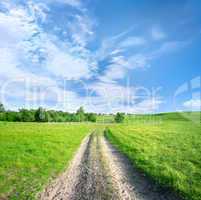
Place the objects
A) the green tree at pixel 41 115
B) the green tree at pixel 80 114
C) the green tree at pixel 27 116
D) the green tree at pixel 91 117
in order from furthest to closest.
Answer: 1. the green tree at pixel 91 117
2. the green tree at pixel 80 114
3. the green tree at pixel 41 115
4. the green tree at pixel 27 116

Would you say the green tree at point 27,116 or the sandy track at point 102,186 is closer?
the sandy track at point 102,186

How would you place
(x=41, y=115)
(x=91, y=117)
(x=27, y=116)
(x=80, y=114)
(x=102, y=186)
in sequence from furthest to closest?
(x=91, y=117) < (x=80, y=114) < (x=41, y=115) < (x=27, y=116) < (x=102, y=186)

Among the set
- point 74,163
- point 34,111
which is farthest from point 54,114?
point 74,163

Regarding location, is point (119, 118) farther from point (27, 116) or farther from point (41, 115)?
point (27, 116)

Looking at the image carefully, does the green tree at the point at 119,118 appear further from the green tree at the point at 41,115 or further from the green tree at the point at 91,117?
the green tree at the point at 41,115

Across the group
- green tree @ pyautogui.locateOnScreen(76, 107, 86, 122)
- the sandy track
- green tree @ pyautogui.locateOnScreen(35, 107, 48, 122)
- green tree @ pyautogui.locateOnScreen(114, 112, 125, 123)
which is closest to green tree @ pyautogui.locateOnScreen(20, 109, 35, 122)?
green tree @ pyautogui.locateOnScreen(35, 107, 48, 122)

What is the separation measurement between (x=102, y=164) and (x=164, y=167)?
13.1 feet

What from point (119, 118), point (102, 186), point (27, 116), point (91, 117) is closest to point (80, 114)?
point (91, 117)

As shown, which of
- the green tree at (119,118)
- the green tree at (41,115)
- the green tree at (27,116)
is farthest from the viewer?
the green tree at (119,118)

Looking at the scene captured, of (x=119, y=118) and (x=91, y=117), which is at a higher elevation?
(x=91, y=117)

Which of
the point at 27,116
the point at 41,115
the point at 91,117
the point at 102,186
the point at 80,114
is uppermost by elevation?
the point at 80,114

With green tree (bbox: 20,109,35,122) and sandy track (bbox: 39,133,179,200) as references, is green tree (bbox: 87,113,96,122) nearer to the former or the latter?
green tree (bbox: 20,109,35,122)

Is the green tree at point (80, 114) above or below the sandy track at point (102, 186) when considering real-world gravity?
above

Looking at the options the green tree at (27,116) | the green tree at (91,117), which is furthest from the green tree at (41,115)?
the green tree at (91,117)
